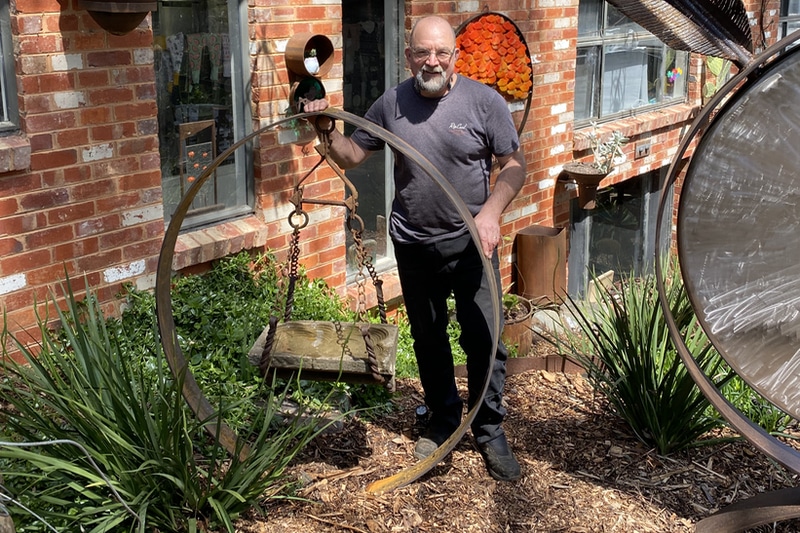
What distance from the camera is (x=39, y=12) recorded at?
3.76m

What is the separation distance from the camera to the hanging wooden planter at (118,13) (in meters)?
3.79

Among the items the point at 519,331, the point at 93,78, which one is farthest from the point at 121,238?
the point at 519,331

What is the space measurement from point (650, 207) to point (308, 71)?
5080 mm

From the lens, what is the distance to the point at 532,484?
3.62 metres

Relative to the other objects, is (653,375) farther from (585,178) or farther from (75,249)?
(585,178)

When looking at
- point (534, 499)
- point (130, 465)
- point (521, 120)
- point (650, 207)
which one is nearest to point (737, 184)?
point (534, 499)

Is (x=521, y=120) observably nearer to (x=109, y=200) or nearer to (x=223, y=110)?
(x=223, y=110)

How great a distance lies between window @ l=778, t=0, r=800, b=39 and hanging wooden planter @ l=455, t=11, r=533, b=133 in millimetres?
5189

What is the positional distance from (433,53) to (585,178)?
3.90 metres

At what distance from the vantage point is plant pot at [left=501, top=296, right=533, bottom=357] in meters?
5.93

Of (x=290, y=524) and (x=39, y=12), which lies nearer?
(x=290, y=524)

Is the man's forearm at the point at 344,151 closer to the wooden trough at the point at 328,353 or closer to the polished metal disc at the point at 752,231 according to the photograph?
the wooden trough at the point at 328,353

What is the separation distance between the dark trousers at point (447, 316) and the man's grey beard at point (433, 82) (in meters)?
0.55

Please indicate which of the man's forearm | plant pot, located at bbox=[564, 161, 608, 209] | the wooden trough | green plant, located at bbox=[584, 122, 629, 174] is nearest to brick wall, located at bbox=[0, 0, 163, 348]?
the wooden trough
